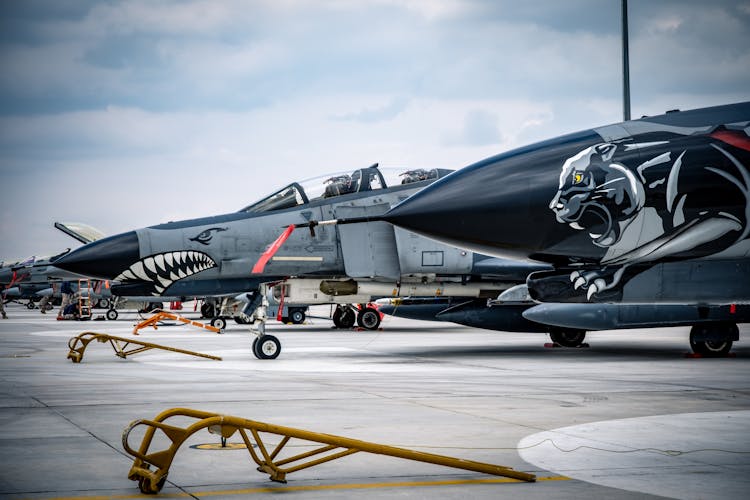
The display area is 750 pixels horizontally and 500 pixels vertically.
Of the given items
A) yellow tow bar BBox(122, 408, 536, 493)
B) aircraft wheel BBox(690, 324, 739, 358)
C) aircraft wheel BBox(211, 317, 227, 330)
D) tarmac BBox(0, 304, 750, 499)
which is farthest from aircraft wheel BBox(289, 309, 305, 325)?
yellow tow bar BBox(122, 408, 536, 493)

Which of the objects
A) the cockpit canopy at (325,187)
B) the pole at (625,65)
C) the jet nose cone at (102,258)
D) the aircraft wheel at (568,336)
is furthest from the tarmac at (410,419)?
the pole at (625,65)

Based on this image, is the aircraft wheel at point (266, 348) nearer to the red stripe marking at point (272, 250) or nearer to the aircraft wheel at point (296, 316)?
the red stripe marking at point (272, 250)

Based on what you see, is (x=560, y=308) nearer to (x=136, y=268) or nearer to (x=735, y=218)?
(x=136, y=268)

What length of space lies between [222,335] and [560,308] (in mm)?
11629

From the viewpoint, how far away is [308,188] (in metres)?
14.9

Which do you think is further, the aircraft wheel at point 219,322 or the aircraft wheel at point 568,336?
the aircraft wheel at point 219,322

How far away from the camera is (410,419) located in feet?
24.1

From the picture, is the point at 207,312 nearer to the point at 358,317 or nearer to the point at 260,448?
the point at 358,317

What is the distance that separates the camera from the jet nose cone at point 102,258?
13.8m

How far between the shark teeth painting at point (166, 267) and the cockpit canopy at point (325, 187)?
3.93 feet

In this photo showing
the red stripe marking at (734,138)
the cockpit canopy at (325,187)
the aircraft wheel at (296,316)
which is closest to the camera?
the red stripe marking at (734,138)

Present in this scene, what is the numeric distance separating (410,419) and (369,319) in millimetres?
19749

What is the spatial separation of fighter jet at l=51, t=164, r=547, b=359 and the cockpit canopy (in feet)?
0.05

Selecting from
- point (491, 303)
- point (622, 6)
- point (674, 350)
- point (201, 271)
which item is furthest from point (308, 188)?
point (622, 6)
